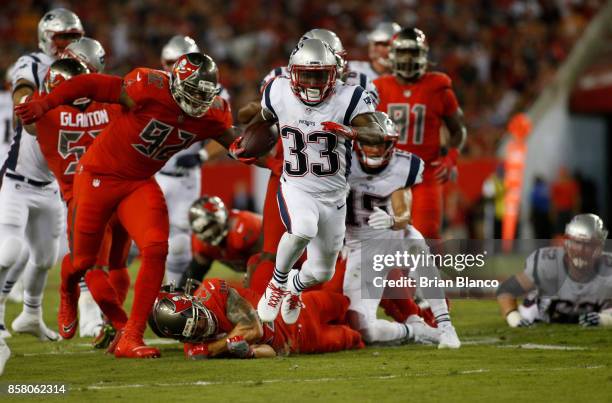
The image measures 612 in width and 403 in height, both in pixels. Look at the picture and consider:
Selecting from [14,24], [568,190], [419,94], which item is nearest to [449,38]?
[568,190]

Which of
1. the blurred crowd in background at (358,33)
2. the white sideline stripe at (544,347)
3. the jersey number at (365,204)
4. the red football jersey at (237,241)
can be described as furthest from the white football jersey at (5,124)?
the blurred crowd in background at (358,33)

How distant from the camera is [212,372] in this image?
6637mm

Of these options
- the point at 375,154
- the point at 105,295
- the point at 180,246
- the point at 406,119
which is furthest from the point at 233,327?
the point at 180,246

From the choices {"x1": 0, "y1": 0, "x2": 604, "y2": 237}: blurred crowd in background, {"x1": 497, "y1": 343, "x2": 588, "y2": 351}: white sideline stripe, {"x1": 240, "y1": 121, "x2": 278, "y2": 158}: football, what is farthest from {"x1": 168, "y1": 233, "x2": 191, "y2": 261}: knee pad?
{"x1": 0, "y1": 0, "x2": 604, "y2": 237}: blurred crowd in background

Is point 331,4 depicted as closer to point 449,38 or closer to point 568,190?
point 449,38

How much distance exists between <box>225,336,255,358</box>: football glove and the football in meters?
1.16

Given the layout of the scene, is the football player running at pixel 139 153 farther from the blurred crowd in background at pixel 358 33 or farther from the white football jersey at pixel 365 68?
the blurred crowd in background at pixel 358 33

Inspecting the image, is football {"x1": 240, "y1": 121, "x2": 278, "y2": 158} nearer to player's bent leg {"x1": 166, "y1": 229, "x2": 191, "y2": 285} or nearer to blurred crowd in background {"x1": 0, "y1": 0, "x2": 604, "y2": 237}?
player's bent leg {"x1": 166, "y1": 229, "x2": 191, "y2": 285}

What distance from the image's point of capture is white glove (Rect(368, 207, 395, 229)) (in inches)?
299

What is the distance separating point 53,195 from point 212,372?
2563 millimetres

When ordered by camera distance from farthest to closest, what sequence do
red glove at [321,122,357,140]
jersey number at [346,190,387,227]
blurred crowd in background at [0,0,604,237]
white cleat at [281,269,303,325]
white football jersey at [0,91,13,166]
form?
blurred crowd in background at [0,0,604,237]
white football jersey at [0,91,13,166]
jersey number at [346,190,387,227]
white cleat at [281,269,303,325]
red glove at [321,122,357,140]

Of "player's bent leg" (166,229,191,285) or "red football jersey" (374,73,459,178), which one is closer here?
"red football jersey" (374,73,459,178)

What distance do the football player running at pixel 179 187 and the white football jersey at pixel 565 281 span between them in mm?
2803

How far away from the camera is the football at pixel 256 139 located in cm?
748
